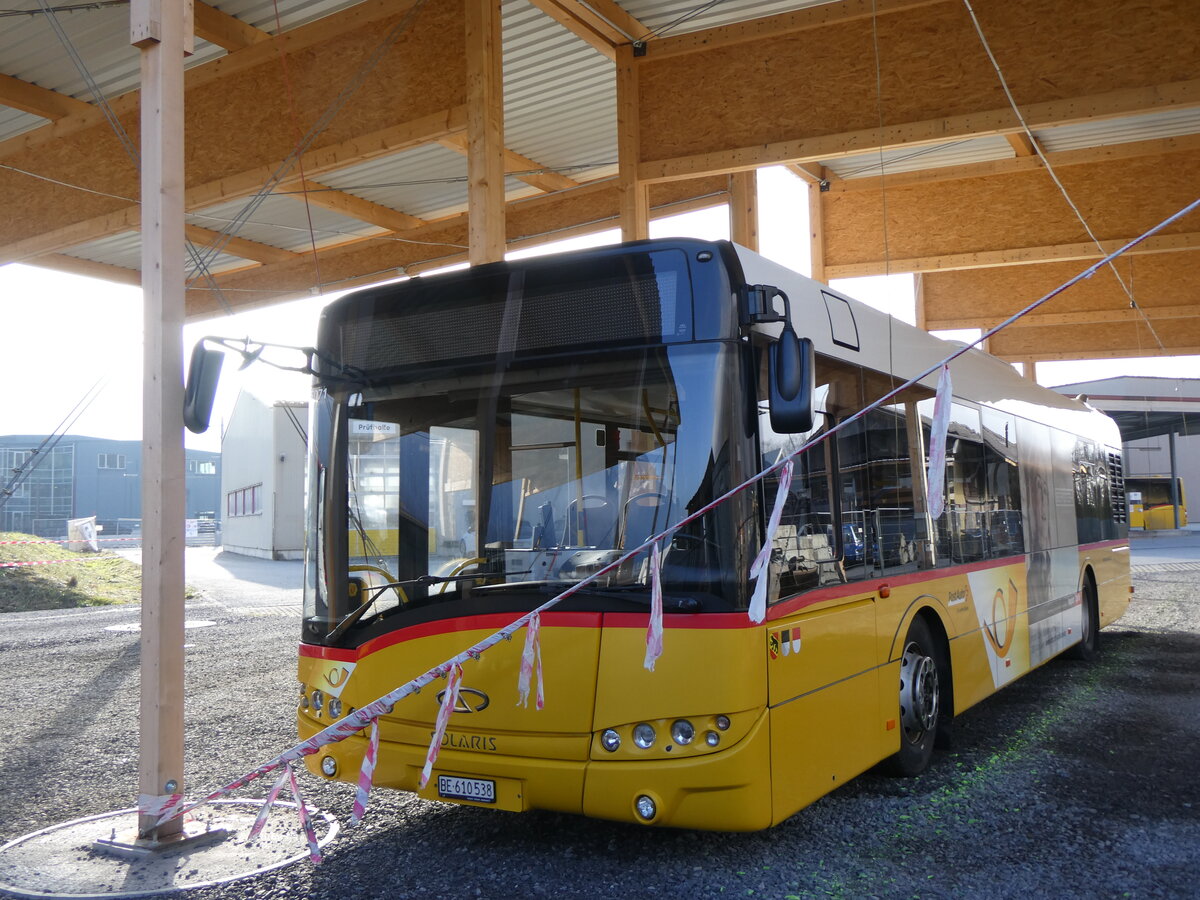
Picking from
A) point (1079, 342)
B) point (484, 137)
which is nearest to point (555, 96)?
point (484, 137)

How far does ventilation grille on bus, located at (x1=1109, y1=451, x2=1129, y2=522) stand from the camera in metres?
12.8

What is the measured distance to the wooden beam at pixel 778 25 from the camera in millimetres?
9898

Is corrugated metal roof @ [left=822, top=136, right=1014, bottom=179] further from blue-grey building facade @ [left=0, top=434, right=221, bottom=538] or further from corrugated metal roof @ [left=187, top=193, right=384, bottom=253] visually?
blue-grey building facade @ [left=0, top=434, right=221, bottom=538]

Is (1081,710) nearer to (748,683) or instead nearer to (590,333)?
(748,683)

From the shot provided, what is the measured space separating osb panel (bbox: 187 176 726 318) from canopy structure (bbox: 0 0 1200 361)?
68 mm

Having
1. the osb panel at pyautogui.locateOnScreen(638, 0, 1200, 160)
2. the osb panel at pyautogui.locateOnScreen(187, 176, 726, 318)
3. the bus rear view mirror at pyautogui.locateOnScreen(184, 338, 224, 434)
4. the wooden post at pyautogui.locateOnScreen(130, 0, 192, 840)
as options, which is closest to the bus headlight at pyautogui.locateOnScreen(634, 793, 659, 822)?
the wooden post at pyautogui.locateOnScreen(130, 0, 192, 840)

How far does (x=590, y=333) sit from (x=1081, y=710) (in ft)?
19.1

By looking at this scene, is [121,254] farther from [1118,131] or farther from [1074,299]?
[1074,299]

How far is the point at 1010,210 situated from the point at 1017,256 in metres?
0.64

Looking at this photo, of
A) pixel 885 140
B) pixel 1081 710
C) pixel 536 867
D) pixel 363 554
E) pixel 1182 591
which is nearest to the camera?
pixel 536 867

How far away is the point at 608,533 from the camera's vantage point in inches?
180

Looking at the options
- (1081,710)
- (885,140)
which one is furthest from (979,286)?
(1081,710)

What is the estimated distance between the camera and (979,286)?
766 inches

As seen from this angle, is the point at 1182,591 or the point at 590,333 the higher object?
the point at 590,333
